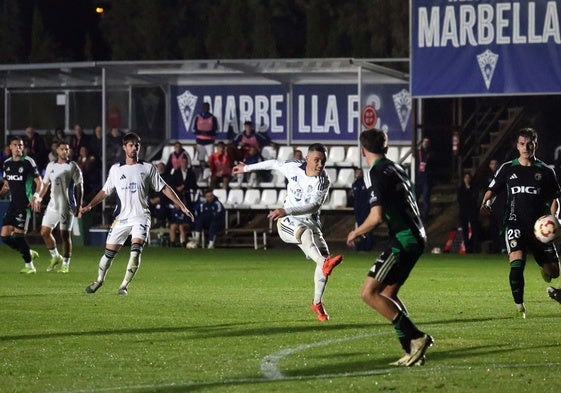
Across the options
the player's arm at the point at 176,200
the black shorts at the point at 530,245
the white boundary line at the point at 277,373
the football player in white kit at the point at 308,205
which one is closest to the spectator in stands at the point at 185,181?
the player's arm at the point at 176,200

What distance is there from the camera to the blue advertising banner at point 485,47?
93.5 ft

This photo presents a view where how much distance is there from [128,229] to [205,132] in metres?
16.5

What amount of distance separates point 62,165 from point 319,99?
489 inches

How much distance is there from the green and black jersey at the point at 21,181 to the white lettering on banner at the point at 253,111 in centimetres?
1246

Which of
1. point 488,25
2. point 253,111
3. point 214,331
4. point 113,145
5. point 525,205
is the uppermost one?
point 488,25

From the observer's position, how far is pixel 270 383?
10.4 m

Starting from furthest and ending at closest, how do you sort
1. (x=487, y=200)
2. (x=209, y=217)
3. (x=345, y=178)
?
(x=345, y=178) < (x=209, y=217) < (x=487, y=200)

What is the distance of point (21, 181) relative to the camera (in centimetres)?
2395

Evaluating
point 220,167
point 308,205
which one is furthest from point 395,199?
point 220,167

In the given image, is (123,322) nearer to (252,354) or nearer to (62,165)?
(252,354)

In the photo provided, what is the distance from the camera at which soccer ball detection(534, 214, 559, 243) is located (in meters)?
14.7

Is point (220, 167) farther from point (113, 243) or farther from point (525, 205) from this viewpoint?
point (525, 205)

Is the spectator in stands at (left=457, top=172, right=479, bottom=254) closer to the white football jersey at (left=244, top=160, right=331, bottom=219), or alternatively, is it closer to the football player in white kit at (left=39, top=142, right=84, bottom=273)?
the football player in white kit at (left=39, top=142, right=84, bottom=273)

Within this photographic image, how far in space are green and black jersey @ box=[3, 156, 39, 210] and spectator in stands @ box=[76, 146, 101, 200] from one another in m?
9.88
